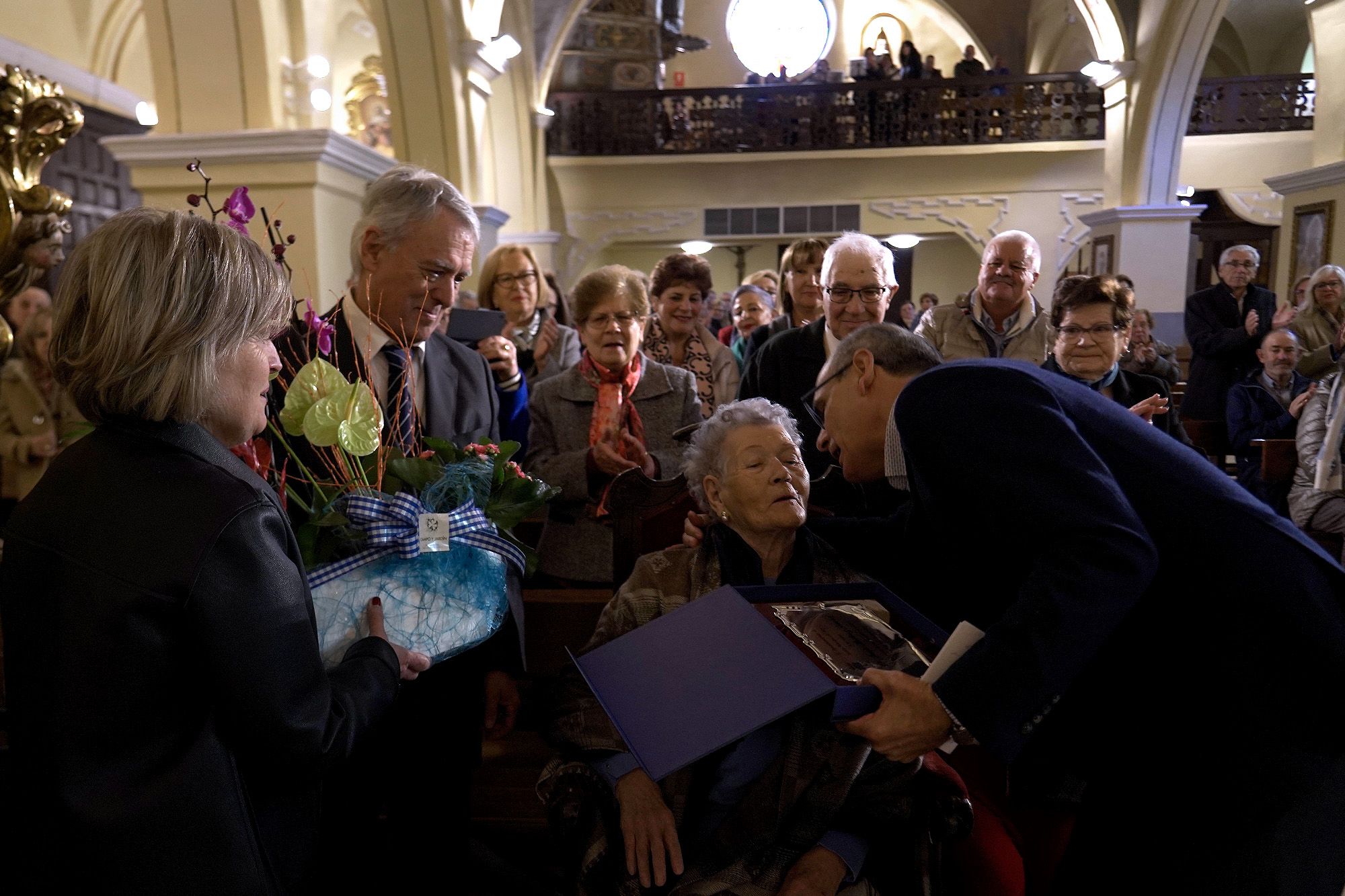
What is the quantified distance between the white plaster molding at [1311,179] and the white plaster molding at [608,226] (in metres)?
8.38

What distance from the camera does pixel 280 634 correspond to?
1.30 m

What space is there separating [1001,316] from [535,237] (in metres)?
9.65

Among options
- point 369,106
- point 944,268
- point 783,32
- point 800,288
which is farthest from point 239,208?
point 783,32

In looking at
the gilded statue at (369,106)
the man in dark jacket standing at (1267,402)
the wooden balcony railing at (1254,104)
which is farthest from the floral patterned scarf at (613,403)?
the wooden balcony railing at (1254,104)

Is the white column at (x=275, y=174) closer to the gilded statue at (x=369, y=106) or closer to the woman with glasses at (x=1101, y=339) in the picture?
the woman with glasses at (x=1101, y=339)

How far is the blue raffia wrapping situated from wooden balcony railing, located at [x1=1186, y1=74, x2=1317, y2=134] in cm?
1614

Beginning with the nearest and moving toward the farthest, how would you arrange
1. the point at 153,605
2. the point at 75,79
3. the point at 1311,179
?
the point at 153,605
the point at 1311,179
the point at 75,79

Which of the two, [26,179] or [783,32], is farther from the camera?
Answer: [783,32]

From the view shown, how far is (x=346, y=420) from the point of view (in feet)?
5.30

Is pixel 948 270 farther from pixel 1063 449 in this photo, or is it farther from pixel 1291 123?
pixel 1063 449

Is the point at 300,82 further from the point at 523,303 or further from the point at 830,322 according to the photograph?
the point at 830,322

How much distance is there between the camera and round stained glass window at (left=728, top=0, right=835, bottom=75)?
1881 centimetres

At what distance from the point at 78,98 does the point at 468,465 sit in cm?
945

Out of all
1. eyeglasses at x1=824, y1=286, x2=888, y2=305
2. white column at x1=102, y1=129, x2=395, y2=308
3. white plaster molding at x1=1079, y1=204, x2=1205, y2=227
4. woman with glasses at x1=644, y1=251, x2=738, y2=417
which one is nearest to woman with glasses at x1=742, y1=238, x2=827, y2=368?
woman with glasses at x1=644, y1=251, x2=738, y2=417
